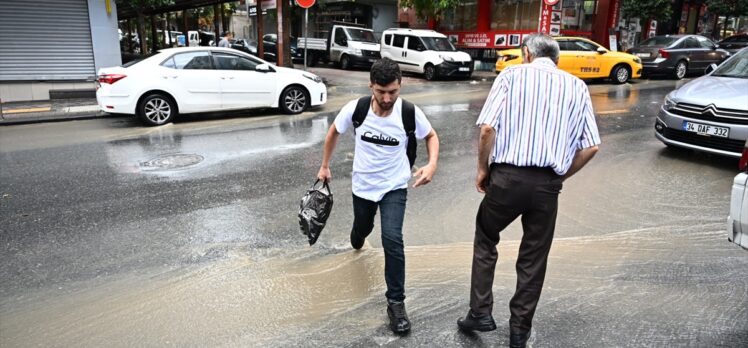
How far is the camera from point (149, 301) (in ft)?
12.1

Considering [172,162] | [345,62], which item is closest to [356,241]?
[172,162]

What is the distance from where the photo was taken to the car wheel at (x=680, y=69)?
19219mm

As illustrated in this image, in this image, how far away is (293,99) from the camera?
38.6 ft

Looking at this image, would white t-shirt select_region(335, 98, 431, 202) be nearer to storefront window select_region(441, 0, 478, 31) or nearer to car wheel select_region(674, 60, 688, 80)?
car wheel select_region(674, 60, 688, 80)

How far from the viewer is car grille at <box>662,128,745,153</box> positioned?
659 cm

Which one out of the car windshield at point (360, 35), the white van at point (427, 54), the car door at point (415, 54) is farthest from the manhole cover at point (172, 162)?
the car windshield at point (360, 35)

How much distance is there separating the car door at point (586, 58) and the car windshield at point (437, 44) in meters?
4.61

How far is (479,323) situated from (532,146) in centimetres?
116

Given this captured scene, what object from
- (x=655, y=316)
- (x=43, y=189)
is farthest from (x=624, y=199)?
(x=43, y=189)

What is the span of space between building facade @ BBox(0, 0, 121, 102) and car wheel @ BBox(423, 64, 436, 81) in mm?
10337

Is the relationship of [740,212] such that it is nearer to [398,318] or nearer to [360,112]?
[398,318]

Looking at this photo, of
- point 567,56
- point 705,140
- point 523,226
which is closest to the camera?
point 523,226

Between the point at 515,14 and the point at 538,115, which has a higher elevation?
the point at 515,14

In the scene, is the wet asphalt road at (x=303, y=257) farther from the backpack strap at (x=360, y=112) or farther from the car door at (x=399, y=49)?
the car door at (x=399, y=49)
